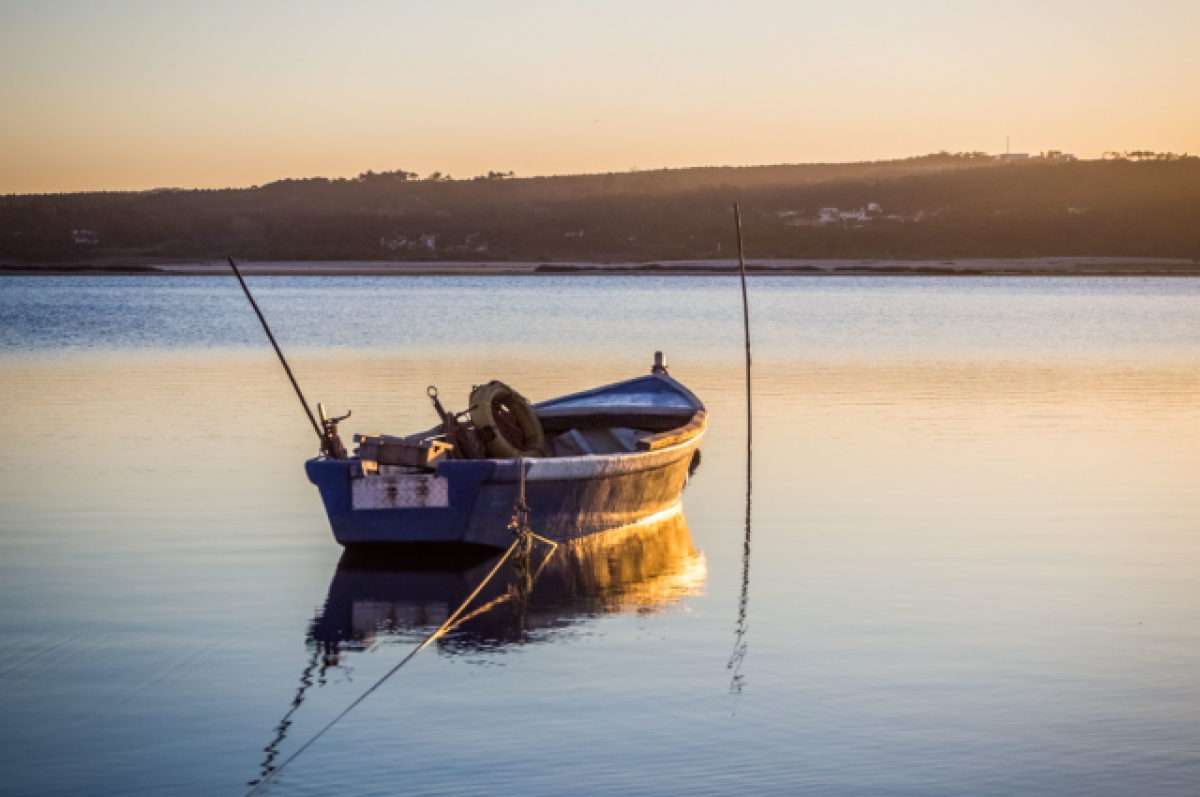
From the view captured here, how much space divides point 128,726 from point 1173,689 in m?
5.23

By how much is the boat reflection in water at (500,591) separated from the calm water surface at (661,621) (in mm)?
41

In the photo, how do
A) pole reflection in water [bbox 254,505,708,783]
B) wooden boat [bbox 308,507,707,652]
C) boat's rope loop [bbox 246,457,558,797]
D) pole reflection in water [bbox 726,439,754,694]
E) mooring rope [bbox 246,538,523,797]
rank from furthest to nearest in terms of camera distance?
boat's rope loop [bbox 246,457,558,797], wooden boat [bbox 308,507,707,652], pole reflection in water [bbox 254,505,708,783], pole reflection in water [bbox 726,439,754,694], mooring rope [bbox 246,538,523,797]

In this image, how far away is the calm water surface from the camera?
7133 mm

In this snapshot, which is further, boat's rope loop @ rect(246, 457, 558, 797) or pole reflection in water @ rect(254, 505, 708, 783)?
boat's rope loop @ rect(246, 457, 558, 797)

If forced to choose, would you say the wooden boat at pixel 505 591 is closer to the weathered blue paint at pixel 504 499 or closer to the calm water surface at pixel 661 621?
the calm water surface at pixel 661 621

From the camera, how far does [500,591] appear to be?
1074 cm

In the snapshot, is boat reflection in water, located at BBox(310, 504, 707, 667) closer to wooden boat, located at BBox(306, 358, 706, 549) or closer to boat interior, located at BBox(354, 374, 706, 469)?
wooden boat, located at BBox(306, 358, 706, 549)

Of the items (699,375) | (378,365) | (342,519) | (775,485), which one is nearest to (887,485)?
(775,485)

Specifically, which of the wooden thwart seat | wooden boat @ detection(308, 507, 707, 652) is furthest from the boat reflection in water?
the wooden thwart seat

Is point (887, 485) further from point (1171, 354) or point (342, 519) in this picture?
point (1171, 354)

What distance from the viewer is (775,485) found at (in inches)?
610

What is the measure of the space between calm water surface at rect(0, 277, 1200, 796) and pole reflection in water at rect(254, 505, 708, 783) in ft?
0.12

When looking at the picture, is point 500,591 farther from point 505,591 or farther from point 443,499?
point 443,499

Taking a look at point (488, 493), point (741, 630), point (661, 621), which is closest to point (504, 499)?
point (488, 493)
